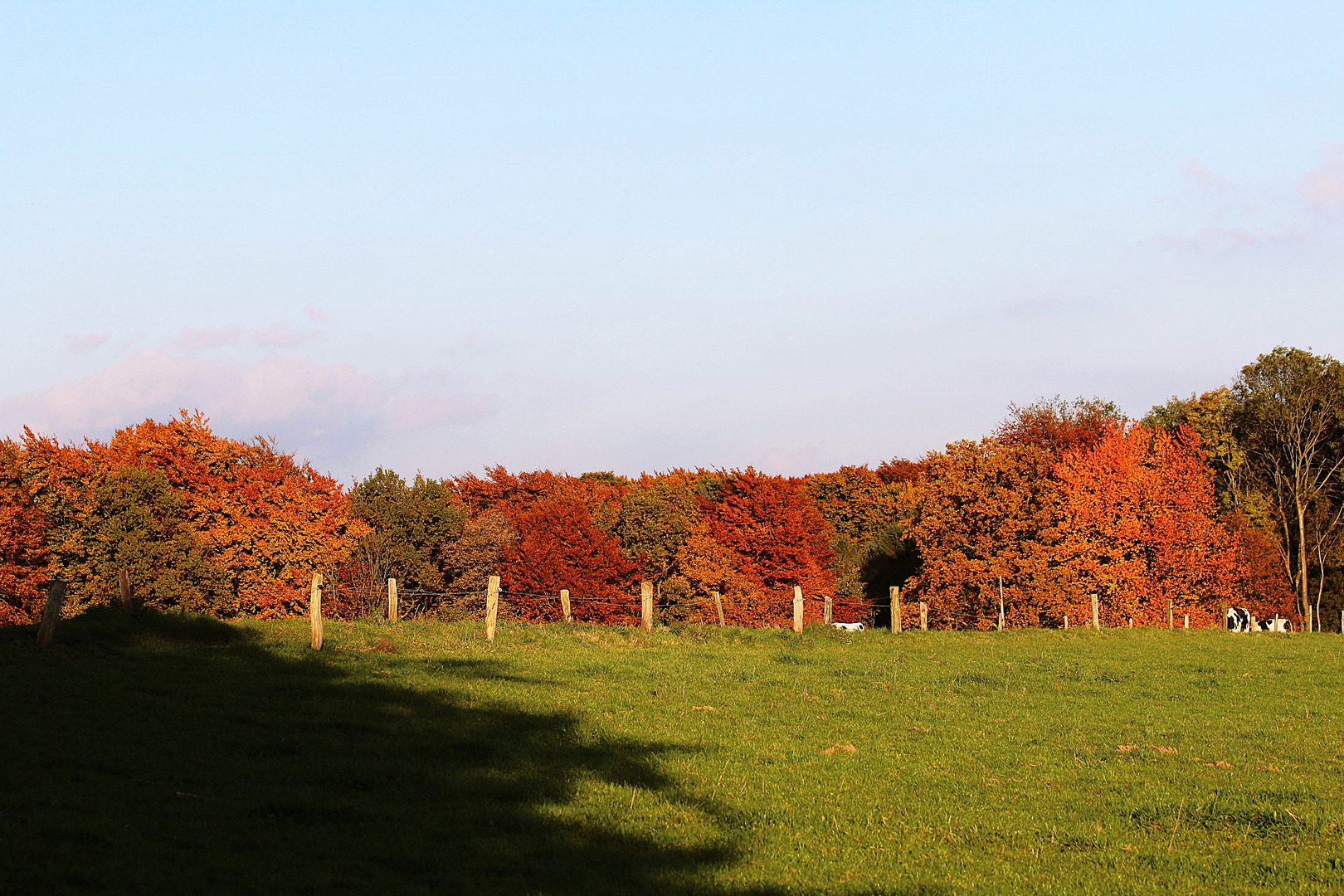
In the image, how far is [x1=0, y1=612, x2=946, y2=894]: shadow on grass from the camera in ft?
31.4

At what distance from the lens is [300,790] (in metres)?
12.4

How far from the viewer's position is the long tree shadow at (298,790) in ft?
31.4

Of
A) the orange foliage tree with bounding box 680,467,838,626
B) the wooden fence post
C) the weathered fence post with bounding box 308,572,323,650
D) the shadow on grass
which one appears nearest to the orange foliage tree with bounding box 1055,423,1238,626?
the orange foliage tree with bounding box 680,467,838,626

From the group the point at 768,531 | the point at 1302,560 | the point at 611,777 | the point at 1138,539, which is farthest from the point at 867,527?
the point at 611,777

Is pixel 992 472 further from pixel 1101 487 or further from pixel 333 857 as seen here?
pixel 333 857

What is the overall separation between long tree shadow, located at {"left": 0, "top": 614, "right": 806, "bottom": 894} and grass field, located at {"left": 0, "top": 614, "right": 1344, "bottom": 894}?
5cm

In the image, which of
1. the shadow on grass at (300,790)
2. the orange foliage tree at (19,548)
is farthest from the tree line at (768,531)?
the shadow on grass at (300,790)

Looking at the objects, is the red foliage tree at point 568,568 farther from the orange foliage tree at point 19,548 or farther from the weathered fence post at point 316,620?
the weathered fence post at point 316,620

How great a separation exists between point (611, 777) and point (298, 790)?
13.8 ft

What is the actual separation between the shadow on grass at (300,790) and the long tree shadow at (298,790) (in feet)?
0.11

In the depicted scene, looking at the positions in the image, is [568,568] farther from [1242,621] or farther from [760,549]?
[1242,621]

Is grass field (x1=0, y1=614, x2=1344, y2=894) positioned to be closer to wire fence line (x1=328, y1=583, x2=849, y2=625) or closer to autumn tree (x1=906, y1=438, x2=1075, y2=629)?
autumn tree (x1=906, y1=438, x2=1075, y2=629)

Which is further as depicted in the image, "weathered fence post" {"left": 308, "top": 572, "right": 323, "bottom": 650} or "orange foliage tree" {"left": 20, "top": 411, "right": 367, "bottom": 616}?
"orange foliage tree" {"left": 20, "top": 411, "right": 367, "bottom": 616}

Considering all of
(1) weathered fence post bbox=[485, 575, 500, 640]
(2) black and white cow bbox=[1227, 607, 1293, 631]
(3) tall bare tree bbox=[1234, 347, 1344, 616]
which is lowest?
(2) black and white cow bbox=[1227, 607, 1293, 631]
